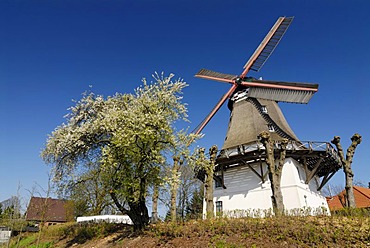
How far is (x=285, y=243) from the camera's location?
9.24m

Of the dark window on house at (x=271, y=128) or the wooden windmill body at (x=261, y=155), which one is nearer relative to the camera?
the wooden windmill body at (x=261, y=155)

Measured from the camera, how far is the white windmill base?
1814 cm

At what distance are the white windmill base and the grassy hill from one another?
615cm

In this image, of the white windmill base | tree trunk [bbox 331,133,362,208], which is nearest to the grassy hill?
tree trunk [bbox 331,133,362,208]

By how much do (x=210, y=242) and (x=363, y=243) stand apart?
5323 millimetres

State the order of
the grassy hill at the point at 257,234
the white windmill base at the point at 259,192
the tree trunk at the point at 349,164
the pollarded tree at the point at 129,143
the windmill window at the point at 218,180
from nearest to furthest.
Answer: the grassy hill at the point at 257,234, the pollarded tree at the point at 129,143, the tree trunk at the point at 349,164, the white windmill base at the point at 259,192, the windmill window at the point at 218,180

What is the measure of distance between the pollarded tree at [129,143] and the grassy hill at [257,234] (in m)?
1.78

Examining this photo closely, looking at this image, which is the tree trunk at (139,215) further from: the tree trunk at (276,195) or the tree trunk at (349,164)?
the tree trunk at (349,164)

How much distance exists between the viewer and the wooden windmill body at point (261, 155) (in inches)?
733

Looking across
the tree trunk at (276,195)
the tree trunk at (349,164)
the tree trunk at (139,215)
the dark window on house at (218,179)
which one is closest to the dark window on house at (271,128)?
the tree trunk at (349,164)

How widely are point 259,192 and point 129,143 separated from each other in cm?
1139

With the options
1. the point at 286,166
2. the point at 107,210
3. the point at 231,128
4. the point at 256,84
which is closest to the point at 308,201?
Result: the point at 286,166

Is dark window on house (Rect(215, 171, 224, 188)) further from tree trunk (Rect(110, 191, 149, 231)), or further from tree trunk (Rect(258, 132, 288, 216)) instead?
tree trunk (Rect(110, 191, 149, 231))

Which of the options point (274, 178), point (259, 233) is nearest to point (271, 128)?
point (274, 178)
